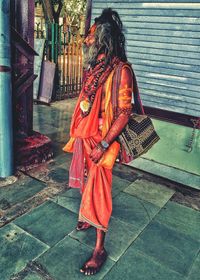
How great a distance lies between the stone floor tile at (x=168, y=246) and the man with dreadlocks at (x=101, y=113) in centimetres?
62

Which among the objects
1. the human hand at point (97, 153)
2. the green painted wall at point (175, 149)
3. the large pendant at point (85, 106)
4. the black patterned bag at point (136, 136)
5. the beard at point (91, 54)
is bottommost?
the green painted wall at point (175, 149)

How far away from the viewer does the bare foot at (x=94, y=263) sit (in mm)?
2672

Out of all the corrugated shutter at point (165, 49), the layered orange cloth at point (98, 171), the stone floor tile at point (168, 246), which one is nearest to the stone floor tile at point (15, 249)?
the layered orange cloth at point (98, 171)

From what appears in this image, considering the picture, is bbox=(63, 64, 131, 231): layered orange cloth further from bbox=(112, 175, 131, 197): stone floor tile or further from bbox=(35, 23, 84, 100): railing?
bbox=(35, 23, 84, 100): railing

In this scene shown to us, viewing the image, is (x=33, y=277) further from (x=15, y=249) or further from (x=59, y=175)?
→ (x=59, y=175)

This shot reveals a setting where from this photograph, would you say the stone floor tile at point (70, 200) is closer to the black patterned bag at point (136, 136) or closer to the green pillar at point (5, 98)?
the green pillar at point (5, 98)

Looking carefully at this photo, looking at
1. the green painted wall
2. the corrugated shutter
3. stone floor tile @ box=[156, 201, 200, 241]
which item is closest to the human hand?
stone floor tile @ box=[156, 201, 200, 241]

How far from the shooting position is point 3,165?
427 cm

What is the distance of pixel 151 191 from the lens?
14.3 feet

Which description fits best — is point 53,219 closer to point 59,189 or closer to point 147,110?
point 59,189

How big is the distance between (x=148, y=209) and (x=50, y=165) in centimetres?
198

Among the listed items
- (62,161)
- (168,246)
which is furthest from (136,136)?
(62,161)

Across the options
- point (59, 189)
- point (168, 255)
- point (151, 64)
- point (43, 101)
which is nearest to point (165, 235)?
point (168, 255)

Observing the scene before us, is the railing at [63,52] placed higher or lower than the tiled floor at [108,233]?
higher
